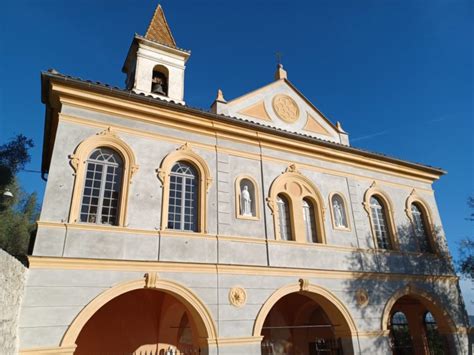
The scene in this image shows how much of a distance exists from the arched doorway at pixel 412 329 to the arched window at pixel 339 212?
5321 millimetres

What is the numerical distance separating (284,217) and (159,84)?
768 cm

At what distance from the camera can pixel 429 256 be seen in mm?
13961

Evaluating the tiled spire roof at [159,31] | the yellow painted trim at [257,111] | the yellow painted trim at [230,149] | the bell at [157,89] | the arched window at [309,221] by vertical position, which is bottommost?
the arched window at [309,221]

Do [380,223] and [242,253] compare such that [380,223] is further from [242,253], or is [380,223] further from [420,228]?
[242,253]

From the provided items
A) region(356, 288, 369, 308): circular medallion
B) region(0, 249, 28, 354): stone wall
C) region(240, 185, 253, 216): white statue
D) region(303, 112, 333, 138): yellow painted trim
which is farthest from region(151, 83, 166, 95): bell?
region(356, 288, 369, 308): circular medallion

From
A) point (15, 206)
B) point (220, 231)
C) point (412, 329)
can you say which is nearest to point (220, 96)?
point (220, 231)

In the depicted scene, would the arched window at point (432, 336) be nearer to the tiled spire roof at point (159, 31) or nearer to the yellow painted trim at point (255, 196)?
the yellow painted trim at point (255, 196)

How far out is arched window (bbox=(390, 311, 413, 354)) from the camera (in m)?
15.4

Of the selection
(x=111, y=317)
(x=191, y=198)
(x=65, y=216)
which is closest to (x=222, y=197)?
(x=191, y=198)

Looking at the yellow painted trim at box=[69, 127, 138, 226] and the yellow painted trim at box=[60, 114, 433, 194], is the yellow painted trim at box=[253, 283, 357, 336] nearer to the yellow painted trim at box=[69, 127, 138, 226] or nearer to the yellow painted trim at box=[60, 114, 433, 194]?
the yellow painted trim at box=[60, 114, 433, 194]

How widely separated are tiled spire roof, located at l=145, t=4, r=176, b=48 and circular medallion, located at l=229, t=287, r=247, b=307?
37.2 feet

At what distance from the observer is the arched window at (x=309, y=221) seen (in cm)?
1191

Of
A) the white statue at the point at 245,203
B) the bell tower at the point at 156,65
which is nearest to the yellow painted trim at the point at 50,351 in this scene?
the white statue at the point at 245,203

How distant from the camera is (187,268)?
910 centimetres
